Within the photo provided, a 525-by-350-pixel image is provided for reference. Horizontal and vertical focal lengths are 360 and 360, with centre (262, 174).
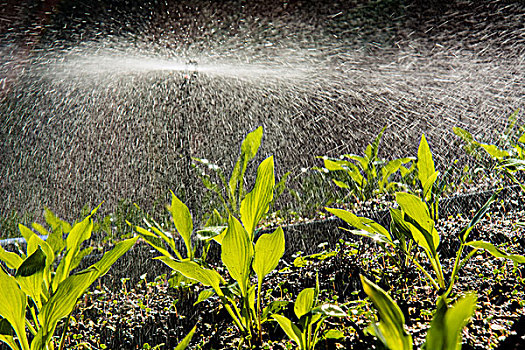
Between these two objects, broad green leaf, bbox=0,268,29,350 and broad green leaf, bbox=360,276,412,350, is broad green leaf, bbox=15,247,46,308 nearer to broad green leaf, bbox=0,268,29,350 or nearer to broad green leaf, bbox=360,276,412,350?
broad green leaf, bbox=0,268,29,350

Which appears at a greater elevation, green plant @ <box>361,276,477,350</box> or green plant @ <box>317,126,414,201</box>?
green plant @ <box>361,276,477,350</box>

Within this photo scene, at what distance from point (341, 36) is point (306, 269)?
3199mm

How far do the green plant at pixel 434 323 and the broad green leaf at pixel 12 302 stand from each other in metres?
0.56

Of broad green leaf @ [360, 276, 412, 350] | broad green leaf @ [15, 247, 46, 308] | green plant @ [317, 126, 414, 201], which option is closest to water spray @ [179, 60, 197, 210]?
green plant @ [317, 126, 414, 201]

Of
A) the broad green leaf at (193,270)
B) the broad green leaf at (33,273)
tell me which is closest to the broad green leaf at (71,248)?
the broad green leaf at (33,273)

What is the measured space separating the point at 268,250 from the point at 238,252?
6 cm

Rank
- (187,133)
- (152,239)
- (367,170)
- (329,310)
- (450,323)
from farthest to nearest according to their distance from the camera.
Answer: (187,133) → (367,170) → (152,239) → (329,310) → (450,323)

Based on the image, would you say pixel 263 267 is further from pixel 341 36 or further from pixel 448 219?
pixel 341 36

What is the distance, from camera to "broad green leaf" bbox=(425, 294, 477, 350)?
1.20 ft

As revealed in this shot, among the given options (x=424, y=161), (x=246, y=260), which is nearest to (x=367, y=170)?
(x=424, y=161)

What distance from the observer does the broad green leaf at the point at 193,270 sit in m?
0.65

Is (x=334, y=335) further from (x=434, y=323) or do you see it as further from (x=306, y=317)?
(x=434, y=323)

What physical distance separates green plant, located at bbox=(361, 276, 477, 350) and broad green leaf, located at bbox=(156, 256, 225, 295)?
14.1 inches

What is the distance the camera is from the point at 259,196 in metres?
0.77
